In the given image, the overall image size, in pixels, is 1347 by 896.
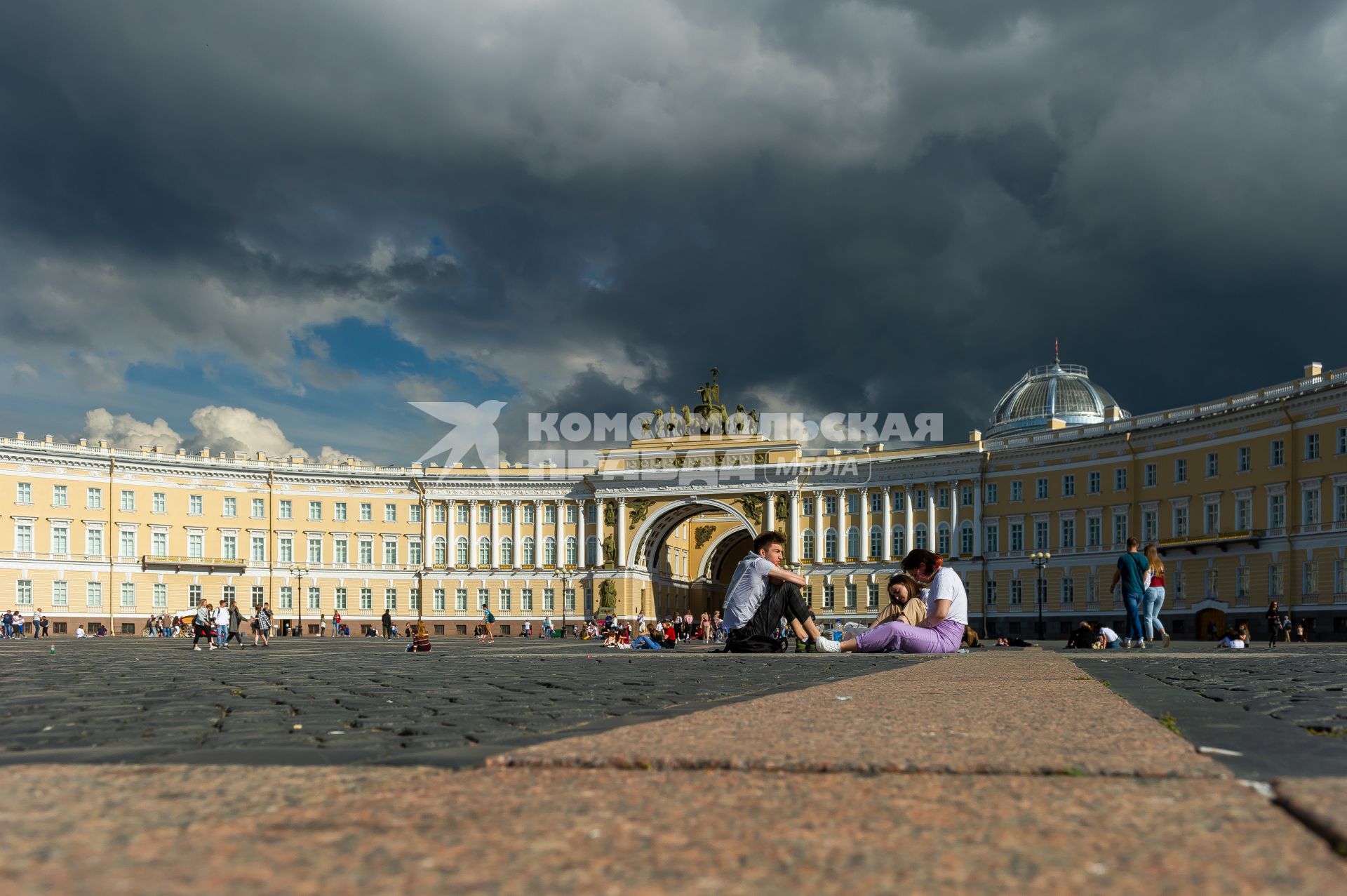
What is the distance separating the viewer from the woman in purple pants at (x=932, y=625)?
14852 millimetres

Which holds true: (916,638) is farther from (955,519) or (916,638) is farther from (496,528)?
(496,528)

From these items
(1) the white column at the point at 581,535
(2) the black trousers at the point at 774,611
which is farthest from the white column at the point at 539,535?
(2) the black trousers at the point at 774,611

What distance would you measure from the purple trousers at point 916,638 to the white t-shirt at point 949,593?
14cm

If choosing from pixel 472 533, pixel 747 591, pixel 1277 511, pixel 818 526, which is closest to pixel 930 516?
pixel 818 526

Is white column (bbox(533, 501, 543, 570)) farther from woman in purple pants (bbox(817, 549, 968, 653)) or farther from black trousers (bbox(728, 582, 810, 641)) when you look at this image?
woman in purple pants (bbox(817, 549, 968, 653))

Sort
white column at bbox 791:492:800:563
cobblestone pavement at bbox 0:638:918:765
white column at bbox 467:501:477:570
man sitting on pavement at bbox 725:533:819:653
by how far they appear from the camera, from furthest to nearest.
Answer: white column at bbox 467:501:477:570
white column at bbox 791:492:800:563
man sitting on pavement at bbox 725:533:819:653
cobblestone pavement at bbox 0:638:918:765

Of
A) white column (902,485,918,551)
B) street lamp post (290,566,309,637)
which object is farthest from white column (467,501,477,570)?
white column (902,485,918,551)

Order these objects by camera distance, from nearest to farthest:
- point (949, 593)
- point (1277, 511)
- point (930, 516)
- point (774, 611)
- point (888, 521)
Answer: point (949, 593), point (774, 611), point (1277, 511), point (930, 516), point (888, 521)

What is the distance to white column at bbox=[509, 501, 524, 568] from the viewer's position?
276 feet

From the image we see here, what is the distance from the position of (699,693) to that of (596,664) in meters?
7.03

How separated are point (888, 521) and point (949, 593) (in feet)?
203

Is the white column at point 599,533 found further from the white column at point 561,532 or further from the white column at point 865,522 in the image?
Result: the white column at point 865,522

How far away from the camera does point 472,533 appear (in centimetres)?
8512

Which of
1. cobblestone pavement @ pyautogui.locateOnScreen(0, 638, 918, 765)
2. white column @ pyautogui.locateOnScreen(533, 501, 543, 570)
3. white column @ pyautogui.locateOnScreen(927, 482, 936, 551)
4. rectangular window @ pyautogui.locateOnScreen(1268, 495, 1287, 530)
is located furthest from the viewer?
white column @ pyautogui.locateOnScreen(533, 501, 543, 570)
